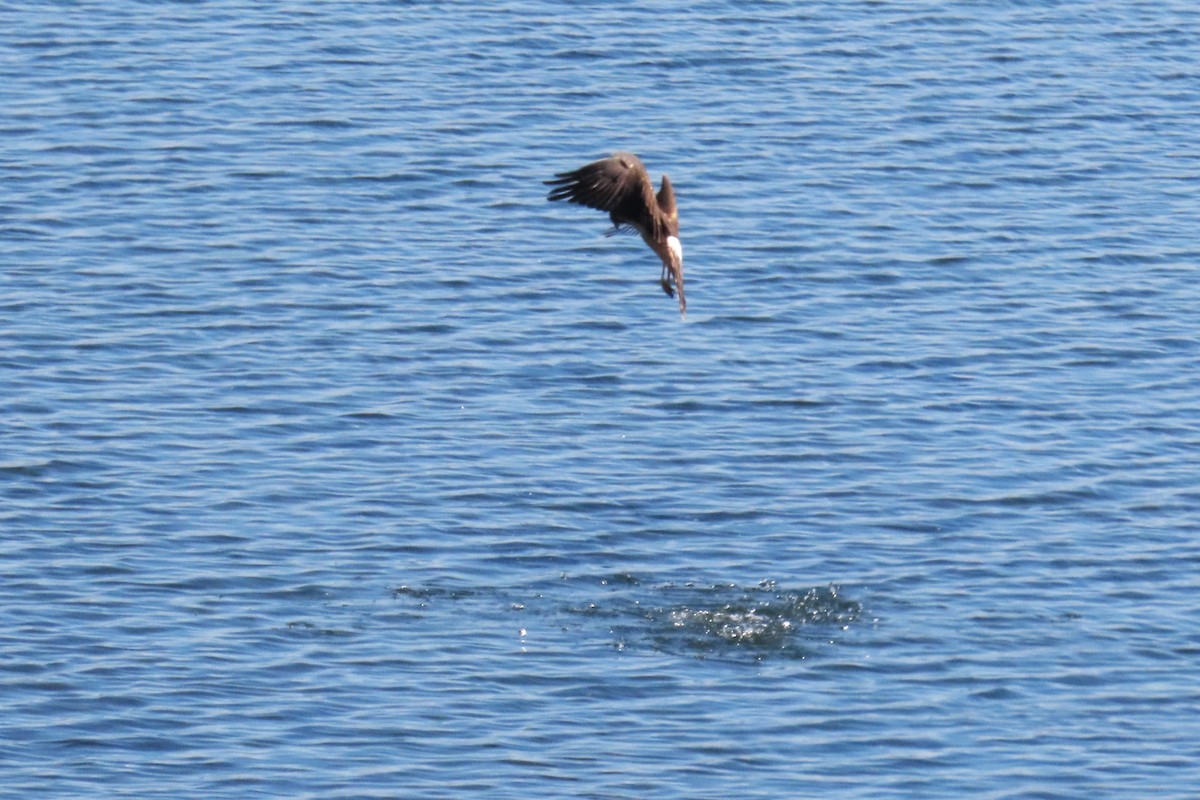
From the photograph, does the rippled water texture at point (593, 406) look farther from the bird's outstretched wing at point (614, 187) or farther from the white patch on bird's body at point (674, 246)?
the bird's outstretched wing at point (614, 187)

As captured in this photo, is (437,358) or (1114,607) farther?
(437,358)

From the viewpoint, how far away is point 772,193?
21.5 meters

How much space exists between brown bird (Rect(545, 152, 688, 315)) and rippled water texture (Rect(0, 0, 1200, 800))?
230 centimetres

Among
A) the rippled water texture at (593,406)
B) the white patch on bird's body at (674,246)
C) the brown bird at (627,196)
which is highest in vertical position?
the brown bird at (627,196)

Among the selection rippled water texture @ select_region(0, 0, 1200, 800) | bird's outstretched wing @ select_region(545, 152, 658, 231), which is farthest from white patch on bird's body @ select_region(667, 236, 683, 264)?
rippled water texture @ select_region(0, 0, 1200, 800)

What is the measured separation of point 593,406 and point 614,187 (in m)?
4.31

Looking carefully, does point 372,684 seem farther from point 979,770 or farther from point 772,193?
point 772,193

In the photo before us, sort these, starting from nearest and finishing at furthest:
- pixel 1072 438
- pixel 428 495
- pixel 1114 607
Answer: pixel 1114 607
pixel 428 495
pixel 1072 438

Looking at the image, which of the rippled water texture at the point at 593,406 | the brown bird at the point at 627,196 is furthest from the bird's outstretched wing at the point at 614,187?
the rippled water texture at the point at 593,406

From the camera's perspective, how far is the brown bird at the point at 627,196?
1329cm

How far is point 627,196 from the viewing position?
13445mm

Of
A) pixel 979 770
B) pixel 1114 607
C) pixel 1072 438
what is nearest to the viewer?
pixel 979 770

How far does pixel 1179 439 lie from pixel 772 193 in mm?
5615

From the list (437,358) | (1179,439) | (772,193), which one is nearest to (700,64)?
(772,193)
